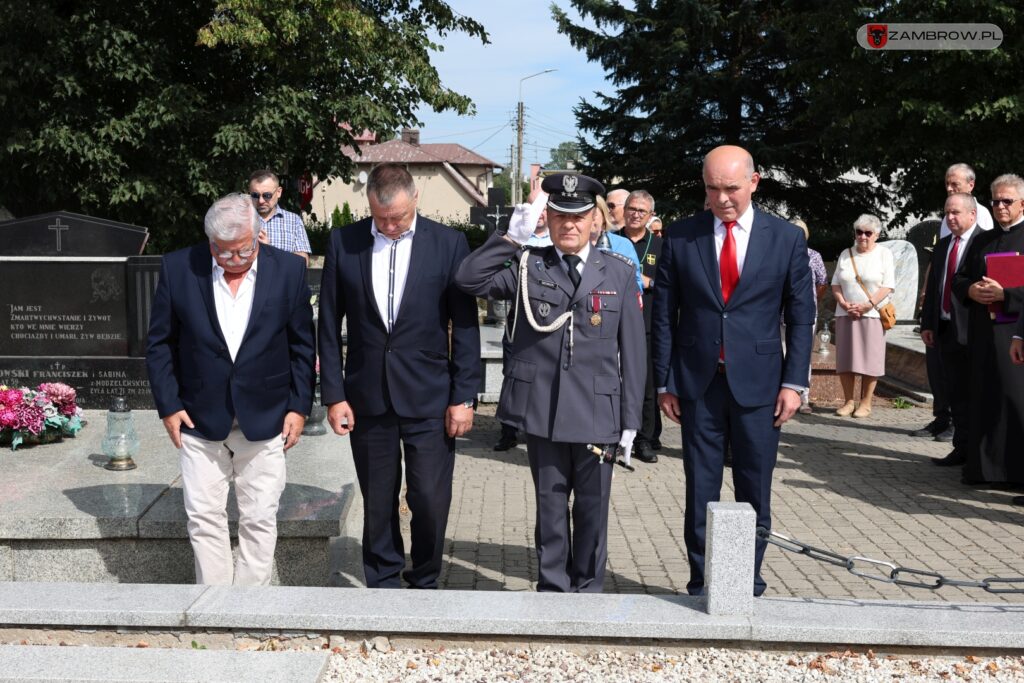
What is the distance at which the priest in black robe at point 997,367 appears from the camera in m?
7.24

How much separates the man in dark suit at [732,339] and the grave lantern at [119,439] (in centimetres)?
287

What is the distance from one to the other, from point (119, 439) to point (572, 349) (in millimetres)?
2685

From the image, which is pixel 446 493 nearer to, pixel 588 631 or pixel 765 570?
pixel 588 631

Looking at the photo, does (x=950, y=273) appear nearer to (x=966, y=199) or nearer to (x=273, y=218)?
(x=966, y=199)

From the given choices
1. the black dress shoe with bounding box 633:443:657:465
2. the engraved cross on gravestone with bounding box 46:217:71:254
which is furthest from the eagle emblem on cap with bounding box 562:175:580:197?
the engraved cross on gravestone with bounding box 46:217:71:254

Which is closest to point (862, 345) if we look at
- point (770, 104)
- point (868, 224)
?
point (868, 224)

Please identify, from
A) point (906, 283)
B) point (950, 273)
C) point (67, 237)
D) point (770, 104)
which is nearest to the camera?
point (950, 273)

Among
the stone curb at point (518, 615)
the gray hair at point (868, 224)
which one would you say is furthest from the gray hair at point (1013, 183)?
the stone curb at point (518, 615)

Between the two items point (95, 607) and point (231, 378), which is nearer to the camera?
point (95, 607)

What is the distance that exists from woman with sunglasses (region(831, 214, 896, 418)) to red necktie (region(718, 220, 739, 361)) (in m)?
6.07

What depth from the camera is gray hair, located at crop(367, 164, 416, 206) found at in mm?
4480

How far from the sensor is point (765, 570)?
18.6 feet

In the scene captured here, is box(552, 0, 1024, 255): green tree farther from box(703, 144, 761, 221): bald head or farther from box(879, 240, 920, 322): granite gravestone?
box(703, 144, 761, 221): bald head

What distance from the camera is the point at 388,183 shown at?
448 cm
